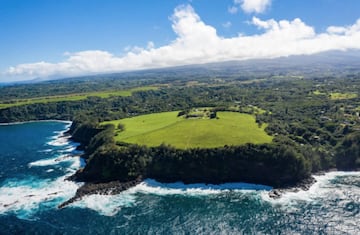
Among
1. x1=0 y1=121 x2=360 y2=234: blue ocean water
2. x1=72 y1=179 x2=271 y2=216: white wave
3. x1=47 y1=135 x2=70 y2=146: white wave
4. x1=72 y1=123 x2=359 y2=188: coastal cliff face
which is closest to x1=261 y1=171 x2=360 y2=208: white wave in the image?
x1=0 y1=121 x2=360 y2=234: blue ocean water

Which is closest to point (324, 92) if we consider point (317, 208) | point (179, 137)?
point (179, 137)

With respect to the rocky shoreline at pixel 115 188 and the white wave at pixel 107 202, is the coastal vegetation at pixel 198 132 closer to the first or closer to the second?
the rocky shoreline at pixel 115 188

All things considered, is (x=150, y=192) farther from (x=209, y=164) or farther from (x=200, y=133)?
(x=200, y=133)

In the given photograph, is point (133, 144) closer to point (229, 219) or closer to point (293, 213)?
point (229, 219)

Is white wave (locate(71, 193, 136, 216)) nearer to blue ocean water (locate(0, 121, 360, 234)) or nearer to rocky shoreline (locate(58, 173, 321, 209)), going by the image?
blue ocean water (locate(0, 121, 360, 234))

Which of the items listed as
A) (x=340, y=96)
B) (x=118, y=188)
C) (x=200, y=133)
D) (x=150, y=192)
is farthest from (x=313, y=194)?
(x=340, y=96)
